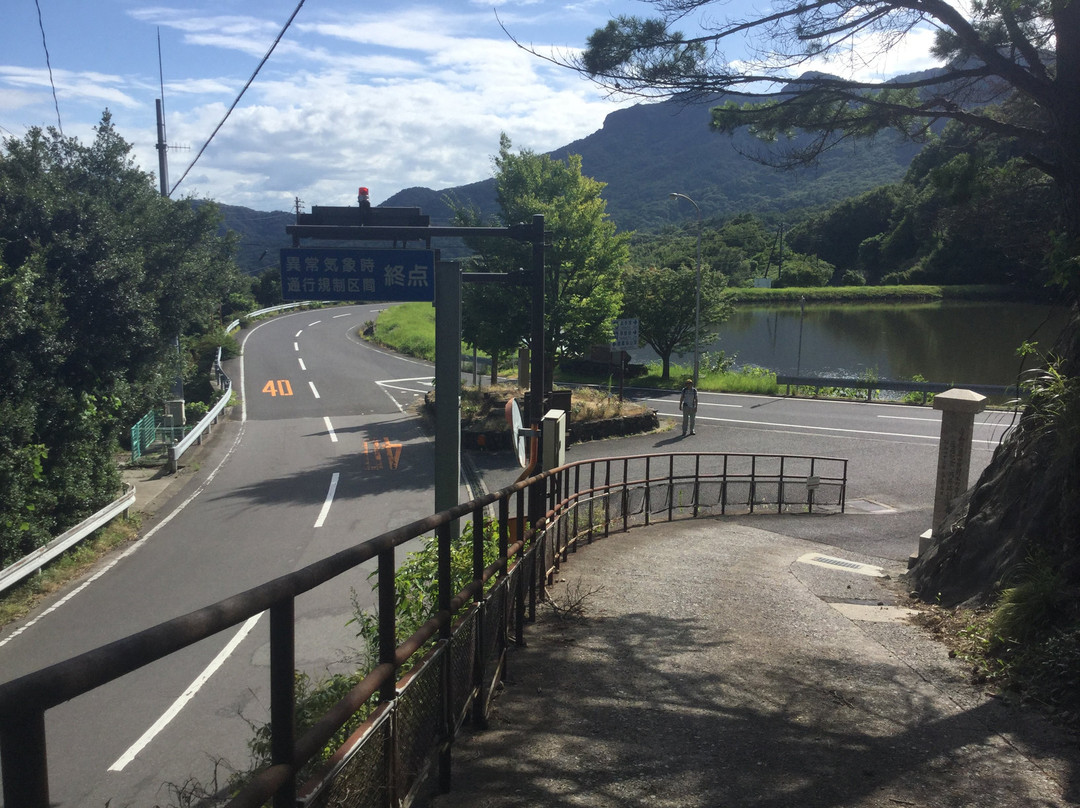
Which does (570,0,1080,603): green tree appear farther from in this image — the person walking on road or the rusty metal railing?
the person walking on road

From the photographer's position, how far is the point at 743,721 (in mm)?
4582

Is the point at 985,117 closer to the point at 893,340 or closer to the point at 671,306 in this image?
the point at 671,306

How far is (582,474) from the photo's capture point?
66.0ft

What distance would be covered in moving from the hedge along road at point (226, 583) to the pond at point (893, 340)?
24054 millimetres

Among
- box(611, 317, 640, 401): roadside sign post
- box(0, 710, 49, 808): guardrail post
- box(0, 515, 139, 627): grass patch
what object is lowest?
box(0, 515, 139, 627): grass patch

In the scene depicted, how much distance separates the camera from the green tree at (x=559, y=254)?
26500mm

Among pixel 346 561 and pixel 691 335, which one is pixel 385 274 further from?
pixel 691 335

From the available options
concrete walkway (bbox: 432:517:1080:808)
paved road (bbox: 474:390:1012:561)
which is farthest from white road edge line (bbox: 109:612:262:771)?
paved road (bbox: 474:390:1012:561)

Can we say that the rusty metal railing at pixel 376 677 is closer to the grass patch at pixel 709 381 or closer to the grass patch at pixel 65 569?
the grass patch at pixel 65 569

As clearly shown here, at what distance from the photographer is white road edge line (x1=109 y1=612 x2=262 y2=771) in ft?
23.7

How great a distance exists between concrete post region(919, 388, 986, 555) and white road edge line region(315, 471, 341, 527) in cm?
1081

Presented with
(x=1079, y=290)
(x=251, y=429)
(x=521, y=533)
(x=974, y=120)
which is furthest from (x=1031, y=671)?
(x=251, y=429)

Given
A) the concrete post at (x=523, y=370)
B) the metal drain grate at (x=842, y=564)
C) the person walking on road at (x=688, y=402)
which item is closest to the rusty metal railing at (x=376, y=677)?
the metal drain grate at (x=842, y=564)

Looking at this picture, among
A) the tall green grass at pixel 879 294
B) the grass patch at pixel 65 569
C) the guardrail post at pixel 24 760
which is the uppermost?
the tall green grass at pixel 879 294
